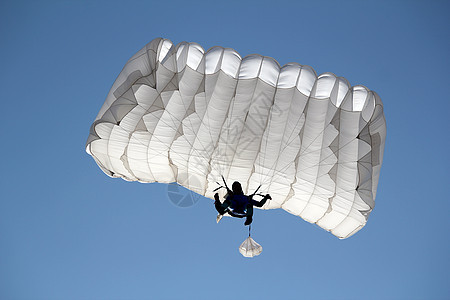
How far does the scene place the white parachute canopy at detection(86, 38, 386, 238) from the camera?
29.1 ft

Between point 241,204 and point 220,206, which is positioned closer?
point 220,206

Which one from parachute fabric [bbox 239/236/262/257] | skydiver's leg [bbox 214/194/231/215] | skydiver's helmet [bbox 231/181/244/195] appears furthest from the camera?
parachute fabric [bbox 239/236/262/257]

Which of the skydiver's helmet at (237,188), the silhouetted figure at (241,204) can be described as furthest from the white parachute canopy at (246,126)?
the silhouetted figure at (241,204)

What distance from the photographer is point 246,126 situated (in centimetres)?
938

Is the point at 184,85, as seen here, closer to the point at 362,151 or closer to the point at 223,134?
the point at 223,134

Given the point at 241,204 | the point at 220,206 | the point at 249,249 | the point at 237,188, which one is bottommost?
the point at 249,249

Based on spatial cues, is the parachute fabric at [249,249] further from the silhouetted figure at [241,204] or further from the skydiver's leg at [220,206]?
the skydiver's leg at [220,206]

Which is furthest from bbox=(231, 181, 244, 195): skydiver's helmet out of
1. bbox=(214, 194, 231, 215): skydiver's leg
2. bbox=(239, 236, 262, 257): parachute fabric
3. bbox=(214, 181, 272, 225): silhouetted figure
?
bbox=(239, 236, 262, 257): parachute fabric

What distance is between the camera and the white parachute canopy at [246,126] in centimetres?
888

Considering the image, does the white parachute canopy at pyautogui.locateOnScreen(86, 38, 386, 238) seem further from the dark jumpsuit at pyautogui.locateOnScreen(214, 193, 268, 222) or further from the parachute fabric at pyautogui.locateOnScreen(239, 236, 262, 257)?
the parachute fabric at pyautogui.locateOnScreen(239, 236, 262, 257)

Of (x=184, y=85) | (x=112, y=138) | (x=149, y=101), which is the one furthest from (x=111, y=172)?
(x=184, y=85)

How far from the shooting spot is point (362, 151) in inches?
363

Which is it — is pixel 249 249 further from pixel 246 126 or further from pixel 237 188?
pixel 246 126

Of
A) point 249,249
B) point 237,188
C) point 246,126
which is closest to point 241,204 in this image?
point 237,188
